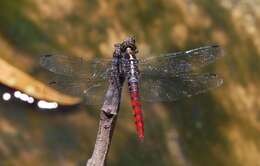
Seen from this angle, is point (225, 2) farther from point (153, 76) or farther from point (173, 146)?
point (153, 76)

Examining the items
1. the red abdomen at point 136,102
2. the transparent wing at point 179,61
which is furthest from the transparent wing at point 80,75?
the transparent wing at point 179,61

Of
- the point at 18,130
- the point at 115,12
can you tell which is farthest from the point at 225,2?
the point at 18,130

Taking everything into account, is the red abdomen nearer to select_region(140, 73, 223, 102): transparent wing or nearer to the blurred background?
select_region(140, 73, 223, 102): transparent wing

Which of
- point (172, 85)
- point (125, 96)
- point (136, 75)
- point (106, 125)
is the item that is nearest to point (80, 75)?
point (136, 75)

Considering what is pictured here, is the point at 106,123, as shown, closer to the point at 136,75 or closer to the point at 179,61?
the point at 136,75

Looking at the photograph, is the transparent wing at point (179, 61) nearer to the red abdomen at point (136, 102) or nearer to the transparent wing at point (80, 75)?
the red abdomen at point (136, 102)

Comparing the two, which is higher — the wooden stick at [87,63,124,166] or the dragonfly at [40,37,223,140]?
the dragonfly at [40,37,223,140]

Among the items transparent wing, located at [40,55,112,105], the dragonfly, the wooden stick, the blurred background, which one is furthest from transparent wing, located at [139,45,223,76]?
the wooden stick
